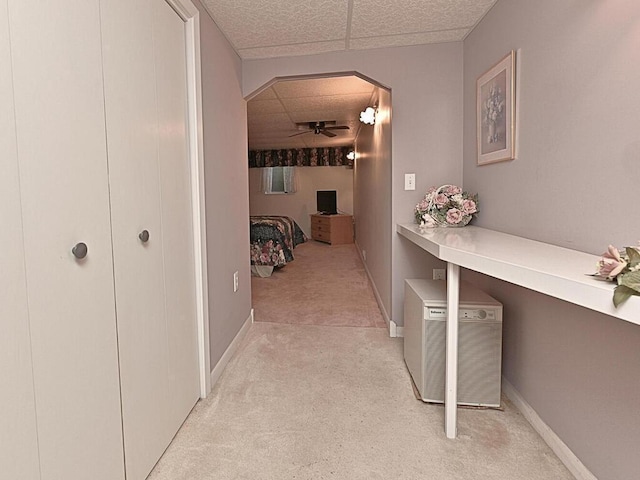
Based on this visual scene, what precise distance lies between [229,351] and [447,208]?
5.53 feet

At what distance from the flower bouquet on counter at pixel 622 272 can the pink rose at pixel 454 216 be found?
1342 mm

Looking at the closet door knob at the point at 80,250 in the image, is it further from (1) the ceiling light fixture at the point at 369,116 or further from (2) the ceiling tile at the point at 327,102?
(2) the ceiling tile at the point at 327,102

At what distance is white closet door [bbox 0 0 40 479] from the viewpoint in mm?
765

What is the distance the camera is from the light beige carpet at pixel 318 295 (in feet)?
10.1

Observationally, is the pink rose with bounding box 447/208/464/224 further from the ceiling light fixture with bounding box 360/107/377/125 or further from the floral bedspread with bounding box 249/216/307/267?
the floral bedspread with bounding box 249/216/307/267

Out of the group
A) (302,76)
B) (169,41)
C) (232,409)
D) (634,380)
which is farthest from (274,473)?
(302,76)

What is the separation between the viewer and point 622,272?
2.53 feet

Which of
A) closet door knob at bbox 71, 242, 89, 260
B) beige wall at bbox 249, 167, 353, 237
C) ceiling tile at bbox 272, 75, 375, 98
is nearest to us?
closet door knob at bbox 71, 242, 89, 260

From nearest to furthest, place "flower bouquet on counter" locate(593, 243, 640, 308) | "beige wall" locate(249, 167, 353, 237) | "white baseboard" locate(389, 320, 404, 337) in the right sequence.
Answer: "flower bouquet on counter" locate(593, 243, 640, 308) → "white baseboard" locate(389, 320, 404, 337) → "beige wall" locate(249, 167, 353, 237)

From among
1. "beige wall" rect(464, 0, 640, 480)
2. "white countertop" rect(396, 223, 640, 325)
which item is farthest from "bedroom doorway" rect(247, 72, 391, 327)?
"white countertop" rect(396, 223, 640, 325)

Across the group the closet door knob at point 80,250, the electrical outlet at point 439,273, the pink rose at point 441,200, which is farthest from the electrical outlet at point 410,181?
the closet door knob at point 80,250

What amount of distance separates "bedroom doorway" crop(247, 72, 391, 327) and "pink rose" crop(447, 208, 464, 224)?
57 centimetres

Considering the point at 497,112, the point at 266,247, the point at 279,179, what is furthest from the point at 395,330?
the point at 279,179

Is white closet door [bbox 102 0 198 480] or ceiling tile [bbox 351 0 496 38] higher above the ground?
ceiling tile [bbox 351 0 496 38]
